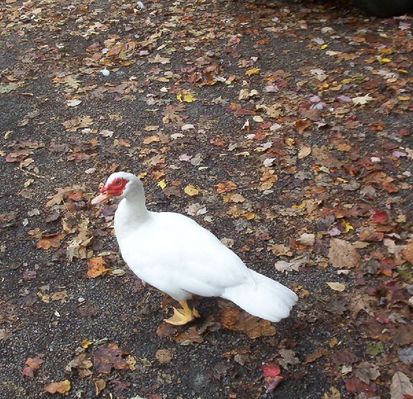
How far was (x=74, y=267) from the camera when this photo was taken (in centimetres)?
397

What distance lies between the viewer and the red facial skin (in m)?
3.18

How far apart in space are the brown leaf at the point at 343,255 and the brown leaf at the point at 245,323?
733 millimetres

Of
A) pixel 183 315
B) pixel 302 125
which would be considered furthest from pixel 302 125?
pixel 183 315

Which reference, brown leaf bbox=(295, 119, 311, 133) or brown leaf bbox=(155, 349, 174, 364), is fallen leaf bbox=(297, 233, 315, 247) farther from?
brown leaf bbox=(295, 119, 311, 133)

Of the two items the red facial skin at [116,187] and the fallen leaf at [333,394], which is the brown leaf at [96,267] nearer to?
the red facial skin at [116,187]

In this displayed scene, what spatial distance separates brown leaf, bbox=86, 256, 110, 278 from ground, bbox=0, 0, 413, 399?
0.6 inches

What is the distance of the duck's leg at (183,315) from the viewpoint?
343cm

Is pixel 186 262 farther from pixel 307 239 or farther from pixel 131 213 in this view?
pixel 307 239

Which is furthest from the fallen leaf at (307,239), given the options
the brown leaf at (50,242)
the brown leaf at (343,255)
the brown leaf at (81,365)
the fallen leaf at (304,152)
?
the brown leaf at (50,242)

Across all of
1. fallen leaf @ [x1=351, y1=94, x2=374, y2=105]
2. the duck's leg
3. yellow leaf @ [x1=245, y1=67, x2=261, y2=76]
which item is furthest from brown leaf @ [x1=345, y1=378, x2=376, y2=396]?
yellow leaf @ [x1=245, y1=67, x2=261, y2=76]

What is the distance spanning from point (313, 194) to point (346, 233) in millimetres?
515

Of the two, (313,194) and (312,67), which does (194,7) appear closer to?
(312,67)

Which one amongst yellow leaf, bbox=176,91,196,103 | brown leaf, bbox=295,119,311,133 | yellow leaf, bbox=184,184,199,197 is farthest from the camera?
yellow leaf, bbox=176,91,196,103

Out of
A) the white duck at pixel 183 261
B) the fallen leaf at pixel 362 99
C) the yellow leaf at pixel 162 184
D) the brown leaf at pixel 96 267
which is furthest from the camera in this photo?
the fallen leaf at pixel 362 99
